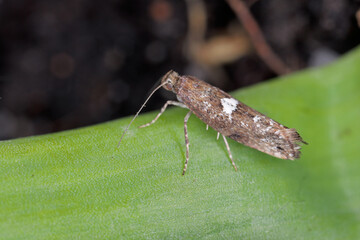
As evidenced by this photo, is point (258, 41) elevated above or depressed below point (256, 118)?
above

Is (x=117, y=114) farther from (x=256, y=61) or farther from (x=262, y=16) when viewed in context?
(x=262, y=16)

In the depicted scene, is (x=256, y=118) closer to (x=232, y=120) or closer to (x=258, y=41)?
(x=232, y=120)

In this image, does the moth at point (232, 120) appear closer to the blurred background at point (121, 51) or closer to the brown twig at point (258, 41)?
the blurred background at point (121, 51)

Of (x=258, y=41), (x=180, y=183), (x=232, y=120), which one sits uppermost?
(x=258, y=41)

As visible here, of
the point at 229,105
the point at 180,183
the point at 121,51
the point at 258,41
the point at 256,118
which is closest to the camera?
the point at 180,183

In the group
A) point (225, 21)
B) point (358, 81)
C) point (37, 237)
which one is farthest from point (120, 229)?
point (225, 21)

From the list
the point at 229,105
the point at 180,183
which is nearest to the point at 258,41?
the point at 229,105
